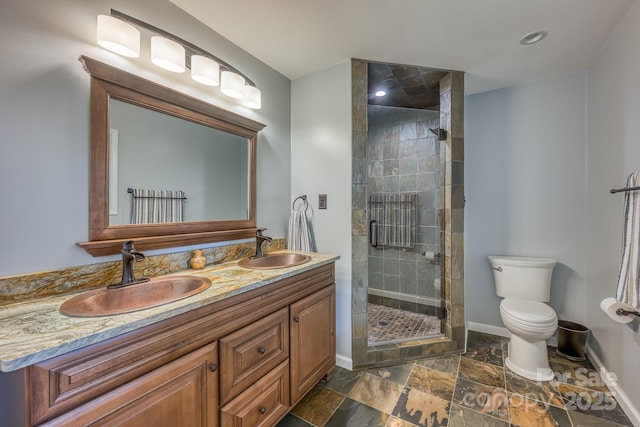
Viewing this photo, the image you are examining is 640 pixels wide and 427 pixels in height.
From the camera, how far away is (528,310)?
194 cm

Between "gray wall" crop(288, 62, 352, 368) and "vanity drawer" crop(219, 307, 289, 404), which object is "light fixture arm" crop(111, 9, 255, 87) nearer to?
"gray wall" crop(288, 62, 352, 368)

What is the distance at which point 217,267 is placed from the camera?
5.21 feet

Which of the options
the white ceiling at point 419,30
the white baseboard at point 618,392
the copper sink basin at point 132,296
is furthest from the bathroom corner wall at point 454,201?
the copper sink basin at point 132,296

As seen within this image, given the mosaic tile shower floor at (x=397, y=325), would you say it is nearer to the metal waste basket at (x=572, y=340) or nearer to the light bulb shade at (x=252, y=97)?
the metal waste basket at (x=572, y=340)

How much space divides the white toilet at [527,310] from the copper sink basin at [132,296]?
2175 mm

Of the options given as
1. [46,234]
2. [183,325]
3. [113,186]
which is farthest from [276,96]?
→ [183,325]

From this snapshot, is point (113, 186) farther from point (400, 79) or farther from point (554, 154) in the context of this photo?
point (554, 154)

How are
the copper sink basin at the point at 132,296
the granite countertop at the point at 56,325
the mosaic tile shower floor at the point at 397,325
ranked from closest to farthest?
the granite countertop at the point at 56,325
the copper sink basin at the point at 132,296
the mosaic tile shower floor at the point at 397,325

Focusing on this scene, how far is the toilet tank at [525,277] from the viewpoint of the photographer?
2174 millimetres

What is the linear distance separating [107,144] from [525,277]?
306 centimetres

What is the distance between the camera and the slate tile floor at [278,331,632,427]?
1.51 meters

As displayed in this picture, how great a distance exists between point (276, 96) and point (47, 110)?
147cm

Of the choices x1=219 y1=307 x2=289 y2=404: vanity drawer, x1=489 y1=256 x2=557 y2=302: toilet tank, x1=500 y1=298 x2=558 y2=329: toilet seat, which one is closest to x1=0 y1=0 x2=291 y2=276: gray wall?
x1=219 y1=307 x2=289 y2=404: vanity drawer

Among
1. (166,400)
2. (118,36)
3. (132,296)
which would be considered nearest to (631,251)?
(166,400)
